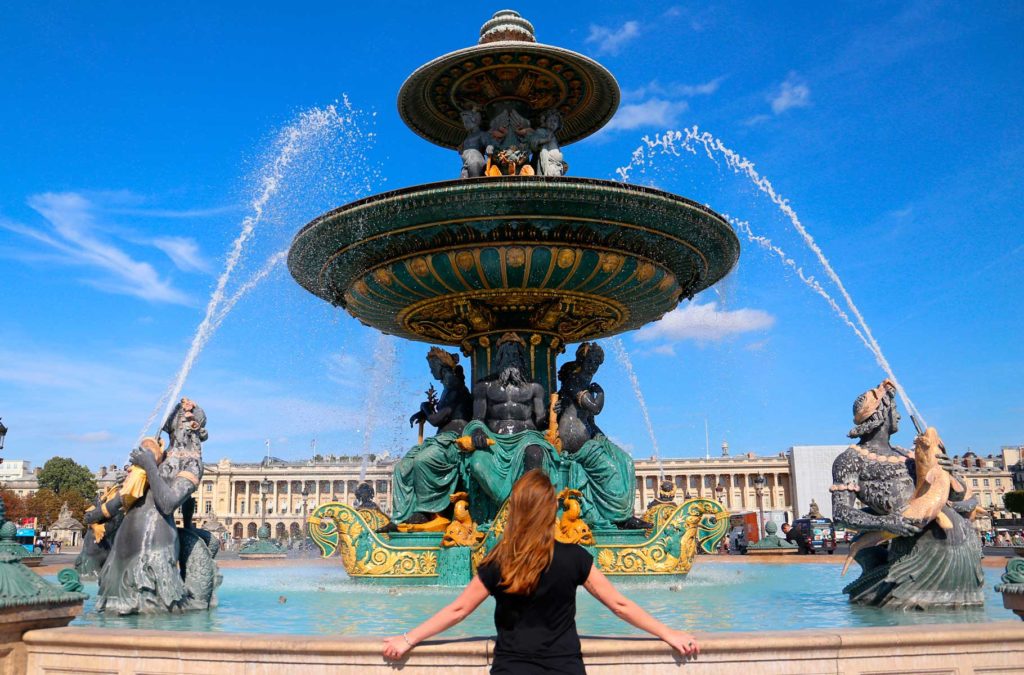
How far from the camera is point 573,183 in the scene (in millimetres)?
8508

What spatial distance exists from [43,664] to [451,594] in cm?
451

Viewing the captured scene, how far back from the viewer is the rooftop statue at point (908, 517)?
5.86 meters

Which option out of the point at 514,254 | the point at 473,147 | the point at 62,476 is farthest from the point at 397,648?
the point at 62,476

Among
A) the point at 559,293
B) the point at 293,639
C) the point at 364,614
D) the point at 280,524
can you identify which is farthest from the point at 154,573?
the point at 280,524

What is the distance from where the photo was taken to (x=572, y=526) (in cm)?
855

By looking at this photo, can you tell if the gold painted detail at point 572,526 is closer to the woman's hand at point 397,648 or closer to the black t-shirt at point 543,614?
the woman's hand at point 397,648

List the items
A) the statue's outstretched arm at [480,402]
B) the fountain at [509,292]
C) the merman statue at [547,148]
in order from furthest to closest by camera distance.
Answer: the merman statue at [547,148] < the statue's outstretched arm at [480,402] < the fountain at [509,292]

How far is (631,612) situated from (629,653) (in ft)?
1.38

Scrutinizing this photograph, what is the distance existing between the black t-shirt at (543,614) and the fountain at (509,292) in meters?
5.80

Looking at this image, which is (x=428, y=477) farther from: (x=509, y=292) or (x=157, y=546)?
(x=157, y=546)

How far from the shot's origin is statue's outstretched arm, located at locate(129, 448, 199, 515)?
249 inches

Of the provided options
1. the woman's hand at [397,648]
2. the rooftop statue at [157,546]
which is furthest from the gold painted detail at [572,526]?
the woman's hand at [397,648]

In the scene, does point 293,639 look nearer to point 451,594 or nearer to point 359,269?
point 451,594

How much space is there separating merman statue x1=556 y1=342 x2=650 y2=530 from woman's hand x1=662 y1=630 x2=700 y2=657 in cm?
611
